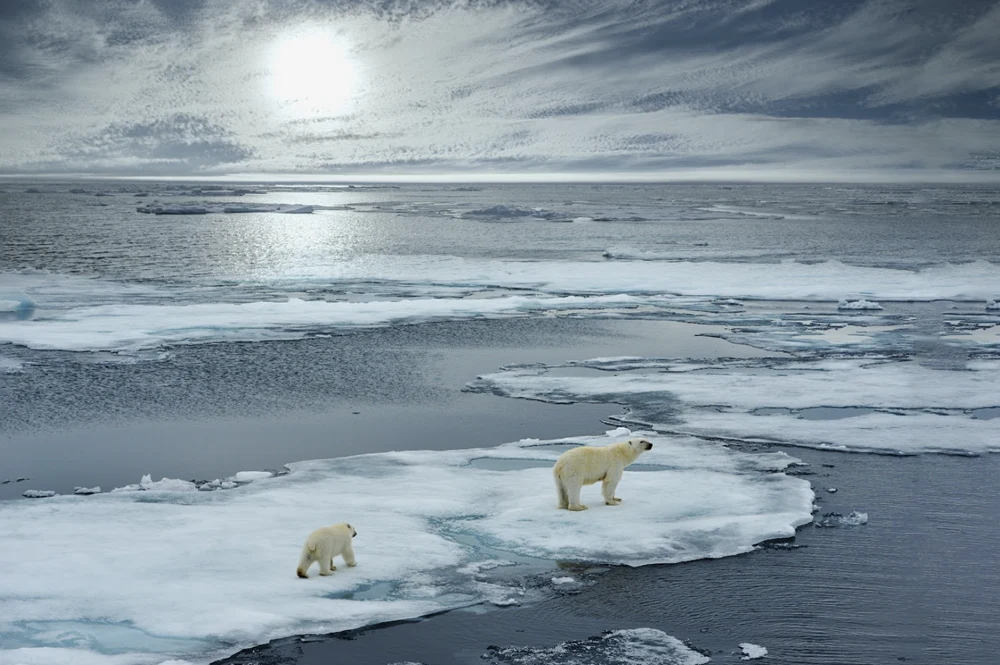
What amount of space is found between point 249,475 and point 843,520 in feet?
16.5

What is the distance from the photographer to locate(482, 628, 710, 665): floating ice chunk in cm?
574

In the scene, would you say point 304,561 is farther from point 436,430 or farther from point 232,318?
point 232,318

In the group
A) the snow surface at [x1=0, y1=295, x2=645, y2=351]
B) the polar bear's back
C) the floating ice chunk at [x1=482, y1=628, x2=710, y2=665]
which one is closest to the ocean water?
the floating ice chunk at [x1=482, y1=628, x2=710, y2=665]

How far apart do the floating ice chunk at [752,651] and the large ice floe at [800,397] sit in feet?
15.6

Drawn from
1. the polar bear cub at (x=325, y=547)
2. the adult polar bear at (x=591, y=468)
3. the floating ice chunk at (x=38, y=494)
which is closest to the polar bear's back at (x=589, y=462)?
the adult polar bear at (x=591, y=468)

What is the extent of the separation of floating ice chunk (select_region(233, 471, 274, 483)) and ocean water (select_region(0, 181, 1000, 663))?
3 centimetres

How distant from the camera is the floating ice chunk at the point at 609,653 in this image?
574cm

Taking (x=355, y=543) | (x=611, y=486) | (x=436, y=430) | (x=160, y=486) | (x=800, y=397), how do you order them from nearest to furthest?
(x=355, y=543)
(x=611, y=486)
(x=160, y=486)
(x=436, y=430)
(x=800, y=397)

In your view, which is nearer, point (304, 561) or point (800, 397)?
point (304, 561)

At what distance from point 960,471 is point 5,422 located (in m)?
9.85

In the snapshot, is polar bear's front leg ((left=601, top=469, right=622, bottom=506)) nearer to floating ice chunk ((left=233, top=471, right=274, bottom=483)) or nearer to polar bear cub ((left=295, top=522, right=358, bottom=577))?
polar bear cub ((left=295, top=522, right=358, bottom=577))

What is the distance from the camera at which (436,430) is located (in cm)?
1125

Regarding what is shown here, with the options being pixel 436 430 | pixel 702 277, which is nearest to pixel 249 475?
pixel 436 430

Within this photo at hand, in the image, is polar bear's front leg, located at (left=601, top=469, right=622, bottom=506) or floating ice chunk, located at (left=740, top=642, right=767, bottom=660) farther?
polar bear's front leg, located at (left=601, top=469, right=622, bottom=506)
